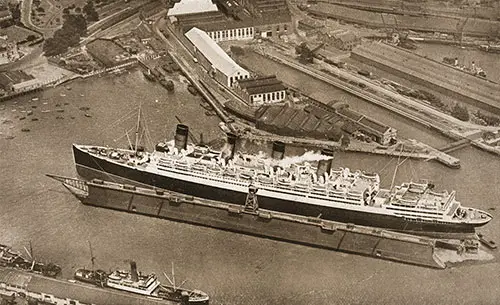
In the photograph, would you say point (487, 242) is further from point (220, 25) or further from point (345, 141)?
point (220, 25)

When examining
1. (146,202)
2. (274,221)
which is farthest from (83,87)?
(274,221)

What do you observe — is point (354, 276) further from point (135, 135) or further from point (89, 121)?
point (89, 121)

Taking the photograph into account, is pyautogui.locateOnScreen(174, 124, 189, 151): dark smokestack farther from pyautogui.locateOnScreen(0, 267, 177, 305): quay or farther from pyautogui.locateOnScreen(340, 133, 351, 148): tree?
pyautogui.locateOnScreen(0, 267, 177, 305): quay

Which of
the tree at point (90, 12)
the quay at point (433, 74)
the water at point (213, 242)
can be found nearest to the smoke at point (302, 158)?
the water at point (213, 242)

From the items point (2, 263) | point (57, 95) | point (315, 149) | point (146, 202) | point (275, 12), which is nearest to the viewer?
point (2, 263)

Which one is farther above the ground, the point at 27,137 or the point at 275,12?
the point at 275,12

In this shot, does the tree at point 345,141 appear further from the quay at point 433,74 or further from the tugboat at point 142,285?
the tugboat at point 142,285

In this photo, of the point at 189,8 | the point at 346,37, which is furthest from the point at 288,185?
the point at 189,8
